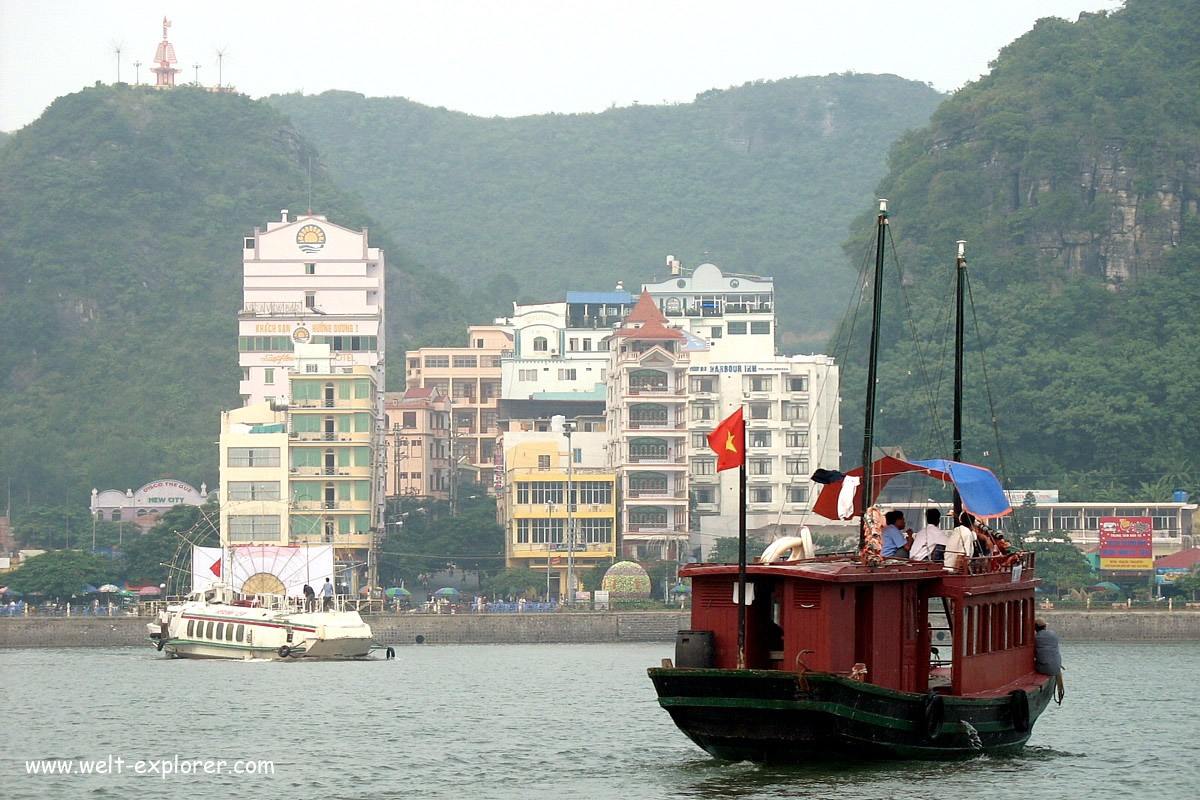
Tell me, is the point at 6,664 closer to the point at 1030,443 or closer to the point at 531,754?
the point at 531,754

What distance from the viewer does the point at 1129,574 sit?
102 metres

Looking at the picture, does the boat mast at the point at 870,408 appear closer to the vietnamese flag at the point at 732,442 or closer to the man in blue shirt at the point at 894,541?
the man in blue shirt at the point at 894,541

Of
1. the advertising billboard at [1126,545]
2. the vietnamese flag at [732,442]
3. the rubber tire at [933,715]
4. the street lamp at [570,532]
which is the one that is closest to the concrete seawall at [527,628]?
the street lamp at [570,532]

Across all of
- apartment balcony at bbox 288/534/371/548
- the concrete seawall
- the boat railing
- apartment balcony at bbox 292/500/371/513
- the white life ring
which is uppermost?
apartment balcony at bbox 292/500/371/513

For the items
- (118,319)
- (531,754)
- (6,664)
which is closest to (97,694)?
(6,664)

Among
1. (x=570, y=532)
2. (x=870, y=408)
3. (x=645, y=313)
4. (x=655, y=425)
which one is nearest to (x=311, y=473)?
(x=570, y=532)

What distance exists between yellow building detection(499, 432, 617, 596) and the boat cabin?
6888cm

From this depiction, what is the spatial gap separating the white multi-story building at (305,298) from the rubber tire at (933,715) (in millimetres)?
93231

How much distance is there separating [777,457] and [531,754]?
2883 inches

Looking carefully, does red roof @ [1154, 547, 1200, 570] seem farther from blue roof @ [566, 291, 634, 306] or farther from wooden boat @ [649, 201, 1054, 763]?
wooden boat @ [649, 201, 1054, 763]

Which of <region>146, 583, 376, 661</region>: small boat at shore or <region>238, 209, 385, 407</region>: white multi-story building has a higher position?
<region>238, 209, 385, 407</region>: white multi-story building

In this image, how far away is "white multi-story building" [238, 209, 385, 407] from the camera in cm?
12788

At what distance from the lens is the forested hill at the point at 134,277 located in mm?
135500

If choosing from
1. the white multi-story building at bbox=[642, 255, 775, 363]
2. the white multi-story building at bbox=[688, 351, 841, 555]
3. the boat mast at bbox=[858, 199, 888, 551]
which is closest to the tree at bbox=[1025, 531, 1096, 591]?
the white multi-story building at bbox=[688, 351, 841, 555]
